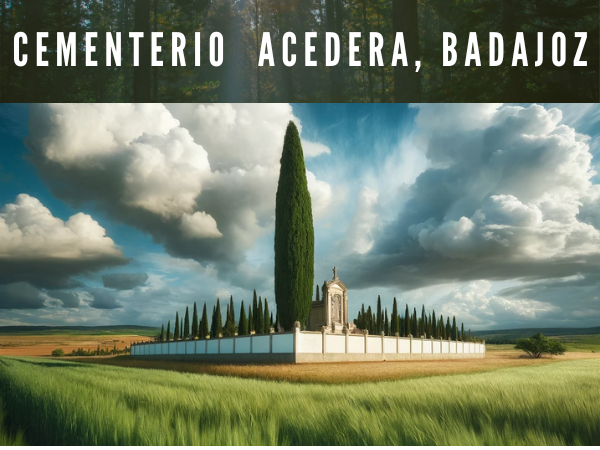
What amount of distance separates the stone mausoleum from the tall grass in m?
23.3

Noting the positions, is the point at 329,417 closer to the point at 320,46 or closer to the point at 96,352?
the point at 320,46

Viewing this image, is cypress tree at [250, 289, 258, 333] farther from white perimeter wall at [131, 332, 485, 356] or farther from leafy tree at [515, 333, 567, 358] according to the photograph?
leafy tree at [515, 333, 567, 358]

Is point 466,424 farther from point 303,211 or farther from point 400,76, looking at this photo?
point 303,211

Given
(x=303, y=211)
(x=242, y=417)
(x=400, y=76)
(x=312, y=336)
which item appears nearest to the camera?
(x=242, y=417)

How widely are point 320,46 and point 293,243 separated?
10133 millimetres

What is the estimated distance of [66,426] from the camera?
6.05 m

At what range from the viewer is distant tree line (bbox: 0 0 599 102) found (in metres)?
16.6

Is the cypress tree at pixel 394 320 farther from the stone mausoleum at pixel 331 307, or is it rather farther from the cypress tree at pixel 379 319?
the stone mausoleum at pixel 331 307

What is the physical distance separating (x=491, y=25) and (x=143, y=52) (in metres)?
13.2

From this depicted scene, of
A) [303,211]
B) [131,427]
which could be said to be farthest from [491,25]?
[131,427]

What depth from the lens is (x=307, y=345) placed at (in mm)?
22406

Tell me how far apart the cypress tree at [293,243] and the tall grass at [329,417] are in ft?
54.9

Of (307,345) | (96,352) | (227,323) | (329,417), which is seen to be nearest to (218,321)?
(227,323)

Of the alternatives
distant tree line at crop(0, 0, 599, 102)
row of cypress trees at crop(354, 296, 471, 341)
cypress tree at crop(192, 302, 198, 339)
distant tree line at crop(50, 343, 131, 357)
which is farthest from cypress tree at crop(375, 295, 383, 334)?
distant tree line at crop(50, 343, 131, 357)
